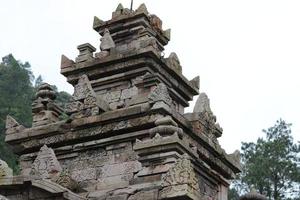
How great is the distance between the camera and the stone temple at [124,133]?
1119 centimetres

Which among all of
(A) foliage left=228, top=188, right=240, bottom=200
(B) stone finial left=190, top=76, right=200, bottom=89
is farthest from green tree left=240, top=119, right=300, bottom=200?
(B) stone finial left=190, top=76, right=200, bottom=89

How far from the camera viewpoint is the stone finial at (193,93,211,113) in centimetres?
1297

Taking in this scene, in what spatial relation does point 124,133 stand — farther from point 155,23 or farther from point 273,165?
point 273,165

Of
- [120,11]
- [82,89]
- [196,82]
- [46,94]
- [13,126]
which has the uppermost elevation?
[120,11]

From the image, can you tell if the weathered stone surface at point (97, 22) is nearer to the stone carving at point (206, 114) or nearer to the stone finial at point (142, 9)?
the stone finial at point (142, 9)

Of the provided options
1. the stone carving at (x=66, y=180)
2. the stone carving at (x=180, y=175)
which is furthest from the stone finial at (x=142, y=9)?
the stone carving at (x=180, y=175)

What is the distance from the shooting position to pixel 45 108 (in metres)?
13.4

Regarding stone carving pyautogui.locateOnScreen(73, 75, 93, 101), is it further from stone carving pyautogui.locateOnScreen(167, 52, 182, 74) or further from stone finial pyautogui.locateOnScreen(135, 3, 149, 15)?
stone finial pyautogui.locateOnScreen(135, 3, 149, 15)

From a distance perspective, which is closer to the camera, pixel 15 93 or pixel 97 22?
pixel 97 22

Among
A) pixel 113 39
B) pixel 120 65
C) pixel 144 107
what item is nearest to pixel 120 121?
pixel 144 107

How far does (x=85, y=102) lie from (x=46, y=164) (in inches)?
51.0

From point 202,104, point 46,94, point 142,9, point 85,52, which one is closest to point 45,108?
point 46,94

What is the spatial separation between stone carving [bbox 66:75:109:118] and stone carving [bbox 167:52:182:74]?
1428 mm

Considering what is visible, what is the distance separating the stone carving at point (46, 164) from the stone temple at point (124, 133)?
0.05 feet
